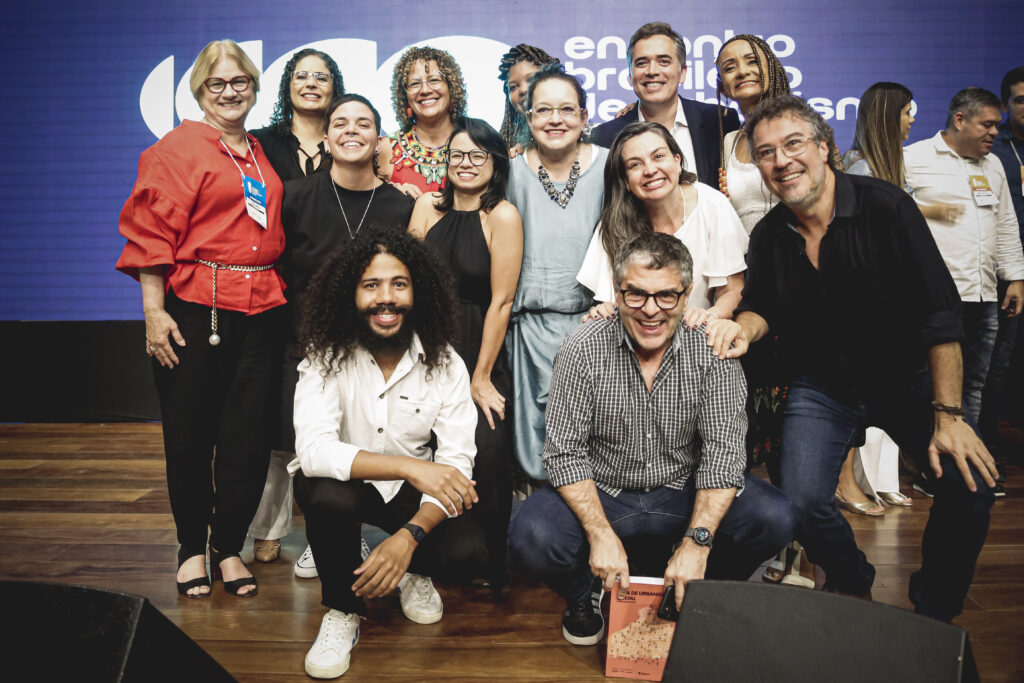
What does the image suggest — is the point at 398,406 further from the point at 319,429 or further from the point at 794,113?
the point at 794,113

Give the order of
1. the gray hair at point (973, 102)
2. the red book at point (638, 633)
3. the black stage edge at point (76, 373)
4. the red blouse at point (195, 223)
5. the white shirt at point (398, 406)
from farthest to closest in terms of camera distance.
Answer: the black stage edge at point (76, 373)
the gray hair at point (973, 102)
the red blouse at point (195, 223)
the white shirt at point (398, 406)
the red book at point (638, 633)

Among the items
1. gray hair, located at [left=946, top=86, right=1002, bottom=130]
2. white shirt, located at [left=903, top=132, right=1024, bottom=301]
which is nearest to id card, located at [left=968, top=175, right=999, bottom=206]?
white shirt, located at [left=903, top=132, right=1024, bottom=301]

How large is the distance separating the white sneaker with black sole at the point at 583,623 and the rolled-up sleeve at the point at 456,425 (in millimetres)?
478

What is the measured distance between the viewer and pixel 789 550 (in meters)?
2.36

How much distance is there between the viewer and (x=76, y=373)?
4.90 metres

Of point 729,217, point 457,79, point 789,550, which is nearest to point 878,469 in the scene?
point 789,550

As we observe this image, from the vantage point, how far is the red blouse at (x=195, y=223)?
2.20 m

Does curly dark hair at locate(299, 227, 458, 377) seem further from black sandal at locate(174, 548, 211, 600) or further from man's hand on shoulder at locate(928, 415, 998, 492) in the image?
man's hand on shoulder at locate(928, 415, 998, 492)

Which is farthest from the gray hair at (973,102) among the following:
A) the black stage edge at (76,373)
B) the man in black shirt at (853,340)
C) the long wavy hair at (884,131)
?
the black stage edge at (76,373)

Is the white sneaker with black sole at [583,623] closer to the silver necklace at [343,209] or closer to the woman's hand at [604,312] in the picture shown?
the woman's hand at [604,312]

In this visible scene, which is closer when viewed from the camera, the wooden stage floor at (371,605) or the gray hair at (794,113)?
the wooden stage floor at (371,605)

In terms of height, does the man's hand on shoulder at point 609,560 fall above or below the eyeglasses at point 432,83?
below

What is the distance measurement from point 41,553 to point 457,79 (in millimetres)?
2416

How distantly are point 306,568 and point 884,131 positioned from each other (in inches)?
109
